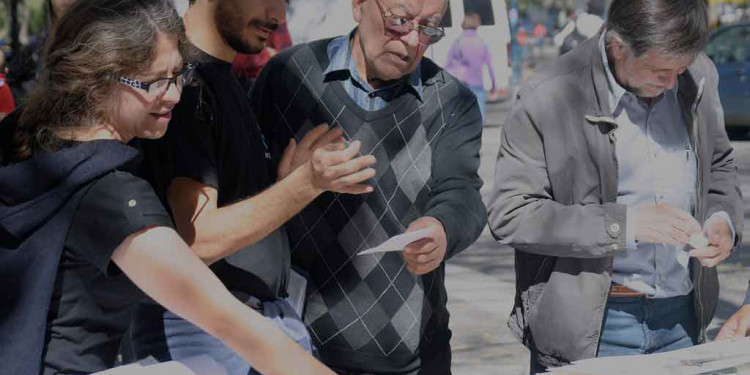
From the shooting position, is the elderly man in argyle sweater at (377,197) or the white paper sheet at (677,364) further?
the elderly man in argyle sweater at (377,197)

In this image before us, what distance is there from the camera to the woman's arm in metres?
2.21

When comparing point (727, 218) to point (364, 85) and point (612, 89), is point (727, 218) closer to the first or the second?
point (612, 89)

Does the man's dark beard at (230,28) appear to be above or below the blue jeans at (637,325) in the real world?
above

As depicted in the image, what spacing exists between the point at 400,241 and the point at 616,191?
0.79 metres

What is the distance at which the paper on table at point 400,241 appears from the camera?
8.77 ft

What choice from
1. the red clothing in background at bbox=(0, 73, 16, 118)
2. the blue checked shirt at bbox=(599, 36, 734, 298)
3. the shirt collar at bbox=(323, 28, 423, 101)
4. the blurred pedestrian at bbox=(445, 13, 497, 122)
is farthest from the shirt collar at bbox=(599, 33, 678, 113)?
the blurred pedestrian at bbox=(445, 13, 497, 122)

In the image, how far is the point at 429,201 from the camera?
3.27 metres

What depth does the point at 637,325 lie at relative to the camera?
10.8 feet

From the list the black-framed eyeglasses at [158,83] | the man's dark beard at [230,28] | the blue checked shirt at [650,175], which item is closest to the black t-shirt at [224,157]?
Result: the man's dark beard at [230,28]

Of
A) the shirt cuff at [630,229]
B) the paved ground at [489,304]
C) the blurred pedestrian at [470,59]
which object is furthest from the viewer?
the blurred pedestrian at [470,59]

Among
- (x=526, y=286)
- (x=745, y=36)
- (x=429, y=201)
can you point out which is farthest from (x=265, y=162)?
(x=745, y=36)

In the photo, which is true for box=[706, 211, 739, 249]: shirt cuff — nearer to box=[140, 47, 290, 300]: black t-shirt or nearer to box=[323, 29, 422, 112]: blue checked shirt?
box=[323, 29, 422, 112]: blue checked shirt

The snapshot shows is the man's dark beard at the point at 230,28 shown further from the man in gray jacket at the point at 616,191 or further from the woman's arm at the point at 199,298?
the man in gray jacket at the point at 616,191

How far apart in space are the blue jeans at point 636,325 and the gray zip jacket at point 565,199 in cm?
11
